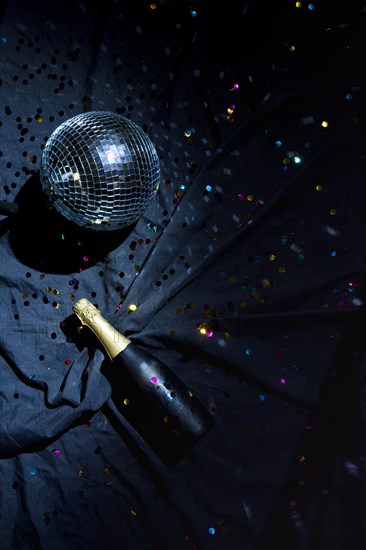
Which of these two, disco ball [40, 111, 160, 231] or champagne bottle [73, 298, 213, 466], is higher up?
disco ball [40, 111, 160, 231]

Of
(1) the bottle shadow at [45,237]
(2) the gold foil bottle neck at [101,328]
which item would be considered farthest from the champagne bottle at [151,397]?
(1) the bottle shadow at [45,237]

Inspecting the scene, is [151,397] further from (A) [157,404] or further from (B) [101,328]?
(B) [101,328]

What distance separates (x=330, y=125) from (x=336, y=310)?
27cm

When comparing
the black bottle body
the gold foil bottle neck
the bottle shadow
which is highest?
the bottle shadow

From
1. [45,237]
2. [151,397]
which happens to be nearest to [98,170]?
[45,237]

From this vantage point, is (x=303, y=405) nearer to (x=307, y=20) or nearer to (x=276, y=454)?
(x=276, y=454)

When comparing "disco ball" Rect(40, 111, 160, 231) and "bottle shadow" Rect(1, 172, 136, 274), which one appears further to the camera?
"bottle shadow" Rect(1, 172, 136, 274)

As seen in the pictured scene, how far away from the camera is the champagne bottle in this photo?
0.84 metres

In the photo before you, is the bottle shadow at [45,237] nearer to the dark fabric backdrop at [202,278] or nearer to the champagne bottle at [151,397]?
the dark fabric backdrop at [202,278]

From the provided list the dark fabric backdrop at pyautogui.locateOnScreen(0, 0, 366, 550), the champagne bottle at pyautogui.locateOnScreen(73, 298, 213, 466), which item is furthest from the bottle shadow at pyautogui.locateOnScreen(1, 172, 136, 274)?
the champagne bottle at pyautogui.locateOnScreen(73, 298, 213, 466)

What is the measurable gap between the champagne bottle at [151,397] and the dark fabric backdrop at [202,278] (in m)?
0.02

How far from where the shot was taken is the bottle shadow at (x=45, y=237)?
3.04 feet

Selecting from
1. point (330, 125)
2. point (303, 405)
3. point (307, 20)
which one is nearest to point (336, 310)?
point (303, 405)

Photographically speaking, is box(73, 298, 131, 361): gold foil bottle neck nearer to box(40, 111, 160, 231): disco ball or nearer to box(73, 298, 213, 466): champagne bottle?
box(73, 298, 213, 466): champagne bottle
